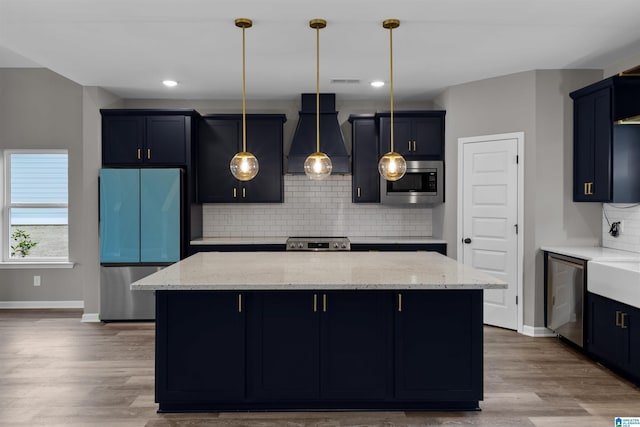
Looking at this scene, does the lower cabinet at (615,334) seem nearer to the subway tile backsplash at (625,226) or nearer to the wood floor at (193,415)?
the wood floor at (193,415)

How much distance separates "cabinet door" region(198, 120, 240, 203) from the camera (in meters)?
5.73

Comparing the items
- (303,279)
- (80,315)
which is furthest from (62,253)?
(303,279)

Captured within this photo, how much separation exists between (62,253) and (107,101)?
7.00 ft

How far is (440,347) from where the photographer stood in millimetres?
3002

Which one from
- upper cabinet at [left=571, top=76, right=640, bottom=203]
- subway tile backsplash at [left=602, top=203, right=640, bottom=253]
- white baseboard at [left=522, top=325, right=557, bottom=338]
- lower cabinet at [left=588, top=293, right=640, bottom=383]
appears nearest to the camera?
lower cabinet at [left=588, top=293, right=640, bottom=383]

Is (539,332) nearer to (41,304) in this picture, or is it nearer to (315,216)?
(315,216)

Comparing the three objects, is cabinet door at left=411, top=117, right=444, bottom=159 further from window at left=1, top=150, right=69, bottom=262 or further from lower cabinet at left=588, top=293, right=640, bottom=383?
window at left=1, top=150, right=69, bottom=262

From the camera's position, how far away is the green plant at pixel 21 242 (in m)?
6.03

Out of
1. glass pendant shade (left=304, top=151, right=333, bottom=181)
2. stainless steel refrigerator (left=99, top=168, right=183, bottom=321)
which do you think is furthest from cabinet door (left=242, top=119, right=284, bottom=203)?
glass pendant shade (left=304, top=151, right=333, bottom=181)

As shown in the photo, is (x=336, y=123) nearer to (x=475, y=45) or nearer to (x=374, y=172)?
(x=374, y=172)

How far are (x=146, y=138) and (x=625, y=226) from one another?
5240 millimetres

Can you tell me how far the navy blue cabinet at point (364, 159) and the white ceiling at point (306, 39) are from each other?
61 centimetres

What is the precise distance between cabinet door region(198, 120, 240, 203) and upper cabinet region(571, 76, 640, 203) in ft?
12.9

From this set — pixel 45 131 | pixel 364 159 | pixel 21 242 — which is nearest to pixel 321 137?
pixel 364 159
